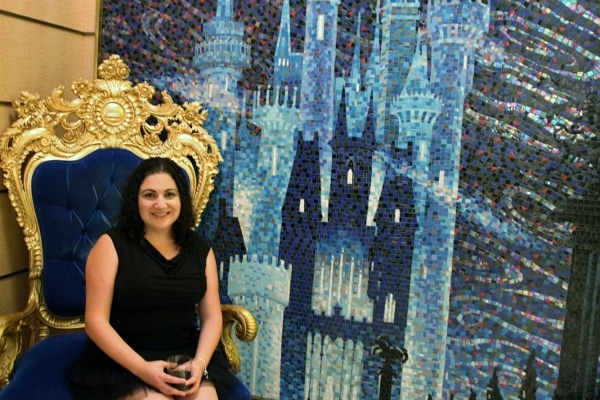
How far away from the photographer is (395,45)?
85.9 inches

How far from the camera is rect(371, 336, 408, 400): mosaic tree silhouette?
228 centimetres

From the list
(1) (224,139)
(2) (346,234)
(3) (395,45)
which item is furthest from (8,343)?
(3) (395,45)

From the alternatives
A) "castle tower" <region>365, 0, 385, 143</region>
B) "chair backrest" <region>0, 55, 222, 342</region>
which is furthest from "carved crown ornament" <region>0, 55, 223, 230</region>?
"castle tower" <region>365, 0, 385, 143</region>

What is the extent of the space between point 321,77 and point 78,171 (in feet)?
3.23

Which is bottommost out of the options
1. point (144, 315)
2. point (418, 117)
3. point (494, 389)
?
point (494, 389)

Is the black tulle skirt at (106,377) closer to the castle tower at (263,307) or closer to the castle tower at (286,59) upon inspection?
the castle tower at (263,307)

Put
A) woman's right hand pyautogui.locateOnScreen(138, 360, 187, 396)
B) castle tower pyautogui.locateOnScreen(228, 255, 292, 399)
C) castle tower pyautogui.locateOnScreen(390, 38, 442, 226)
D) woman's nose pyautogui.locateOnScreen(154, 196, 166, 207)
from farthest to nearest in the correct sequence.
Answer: castle tower pyautogui.locateOnScreen(228, 255, 292, 399) < castle tower pyautogui.locateOnScreen(390, 38, 442, 226) < woman's nose pyautogui.locateOnScreen(154, 196, 166, 207) < woman's right hand pyautogui.locateOnScreen(138, 360, 187, 396)

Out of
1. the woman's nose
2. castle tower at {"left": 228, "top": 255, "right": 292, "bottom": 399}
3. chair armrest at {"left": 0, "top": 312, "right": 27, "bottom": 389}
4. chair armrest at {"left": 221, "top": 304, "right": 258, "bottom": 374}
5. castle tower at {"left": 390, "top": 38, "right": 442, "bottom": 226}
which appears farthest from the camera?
castle tower at {"left": 228, "top": 255, "right": 292, "bottom": 399}

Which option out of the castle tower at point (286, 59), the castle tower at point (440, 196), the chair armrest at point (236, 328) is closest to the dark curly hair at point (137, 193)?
the chair armrest at point (236, 328)

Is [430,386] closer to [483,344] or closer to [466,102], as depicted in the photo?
[483,344]

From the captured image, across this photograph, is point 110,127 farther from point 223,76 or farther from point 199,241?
point 199,241

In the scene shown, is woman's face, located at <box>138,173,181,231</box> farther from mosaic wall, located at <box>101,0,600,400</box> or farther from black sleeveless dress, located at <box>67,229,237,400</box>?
mosaic wall, located at <box>101,0,600,400</box>

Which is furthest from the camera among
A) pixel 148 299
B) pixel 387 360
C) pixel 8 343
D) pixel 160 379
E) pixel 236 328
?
pixel 387 360

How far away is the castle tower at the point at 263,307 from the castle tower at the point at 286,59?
73cm
